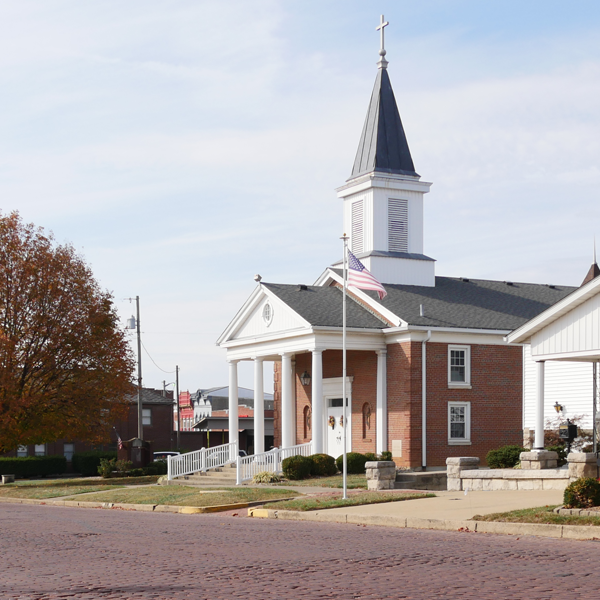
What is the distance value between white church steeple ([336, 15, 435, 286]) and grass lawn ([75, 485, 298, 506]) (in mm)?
13188

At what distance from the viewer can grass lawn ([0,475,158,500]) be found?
103 ft

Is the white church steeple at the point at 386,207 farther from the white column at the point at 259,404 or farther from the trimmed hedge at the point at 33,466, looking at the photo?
the trimmed hedge at the point at 33,466

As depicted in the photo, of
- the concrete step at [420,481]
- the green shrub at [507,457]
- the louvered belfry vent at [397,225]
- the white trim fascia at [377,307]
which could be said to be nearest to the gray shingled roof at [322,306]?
the white trim fascia at [377,307]

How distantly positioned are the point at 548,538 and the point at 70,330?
24.5 m

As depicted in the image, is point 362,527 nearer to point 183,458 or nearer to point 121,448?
point 183,458

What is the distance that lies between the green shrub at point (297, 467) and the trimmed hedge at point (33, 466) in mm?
28324

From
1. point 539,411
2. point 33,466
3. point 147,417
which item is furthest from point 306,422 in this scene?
point 147,417

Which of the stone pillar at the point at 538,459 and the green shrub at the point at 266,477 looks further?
the green shrub at the point at 266,477

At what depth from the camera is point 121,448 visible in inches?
1661

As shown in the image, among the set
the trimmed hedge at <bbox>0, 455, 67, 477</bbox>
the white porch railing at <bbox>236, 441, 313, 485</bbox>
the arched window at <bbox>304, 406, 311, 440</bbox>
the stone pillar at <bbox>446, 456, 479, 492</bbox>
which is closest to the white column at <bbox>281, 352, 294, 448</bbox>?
the white porch railing at <bbox>236, 441, 313, 485</bbox>

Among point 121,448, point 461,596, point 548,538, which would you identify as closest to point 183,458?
point 121,448

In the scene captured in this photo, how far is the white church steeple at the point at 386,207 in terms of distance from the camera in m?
37.5

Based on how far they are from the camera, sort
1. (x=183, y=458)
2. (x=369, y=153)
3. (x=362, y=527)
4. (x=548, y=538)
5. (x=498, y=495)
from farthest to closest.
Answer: (x=369, y=153) → (x=183, y=458) → (x=498, y=495) → (x=362, y=527) → (x=548, y=538)

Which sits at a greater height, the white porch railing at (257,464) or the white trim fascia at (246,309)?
the white trim fascia at (246,309)
